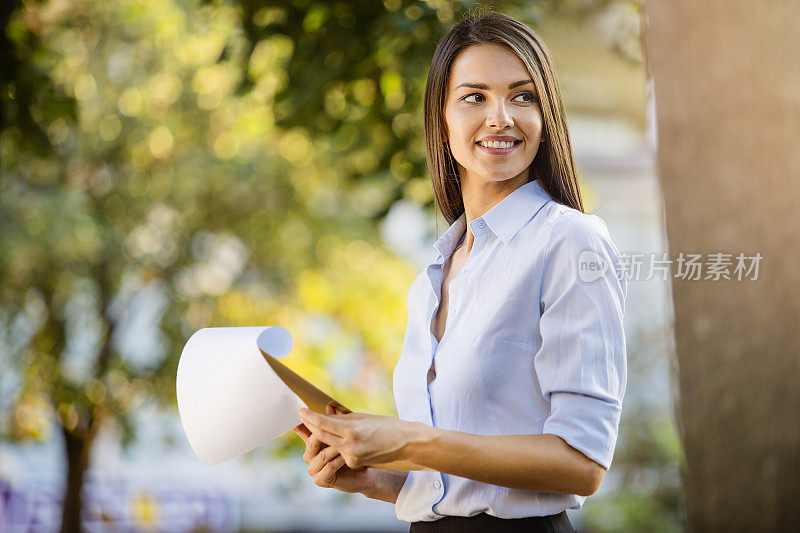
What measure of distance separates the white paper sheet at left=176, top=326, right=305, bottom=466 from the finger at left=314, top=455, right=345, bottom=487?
11 cm

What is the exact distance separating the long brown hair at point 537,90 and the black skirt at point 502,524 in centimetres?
48

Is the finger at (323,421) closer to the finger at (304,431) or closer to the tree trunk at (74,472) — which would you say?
the finger at (304,431)

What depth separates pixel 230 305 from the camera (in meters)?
6.70

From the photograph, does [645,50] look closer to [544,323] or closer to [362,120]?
[544,323]

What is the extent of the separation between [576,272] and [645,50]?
1232mm

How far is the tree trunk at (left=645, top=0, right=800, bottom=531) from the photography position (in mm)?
2043

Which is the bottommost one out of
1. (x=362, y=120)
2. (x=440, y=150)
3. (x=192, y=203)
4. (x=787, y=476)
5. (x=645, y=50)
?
(x=787, y=476)

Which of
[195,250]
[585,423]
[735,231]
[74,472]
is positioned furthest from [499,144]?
[74,472]

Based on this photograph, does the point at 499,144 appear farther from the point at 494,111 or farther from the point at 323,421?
the point at 323,421

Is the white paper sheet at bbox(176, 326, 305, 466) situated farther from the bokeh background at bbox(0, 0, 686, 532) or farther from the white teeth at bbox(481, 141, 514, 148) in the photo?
the bokeh background at bbox(0, 0, 686, 532)

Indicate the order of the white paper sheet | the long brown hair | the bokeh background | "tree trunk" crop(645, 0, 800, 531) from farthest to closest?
the bokeh background < "tree trunk" crop(645, 0, 800, 531) < the long brown hair < the white paper sheet

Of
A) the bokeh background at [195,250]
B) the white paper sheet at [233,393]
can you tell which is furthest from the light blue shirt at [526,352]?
the bokeh background at [195,250]

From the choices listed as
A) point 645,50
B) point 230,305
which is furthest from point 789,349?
point 230,305

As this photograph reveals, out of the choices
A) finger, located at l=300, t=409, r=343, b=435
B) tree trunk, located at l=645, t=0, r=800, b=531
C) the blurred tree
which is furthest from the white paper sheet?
the blurred tree
